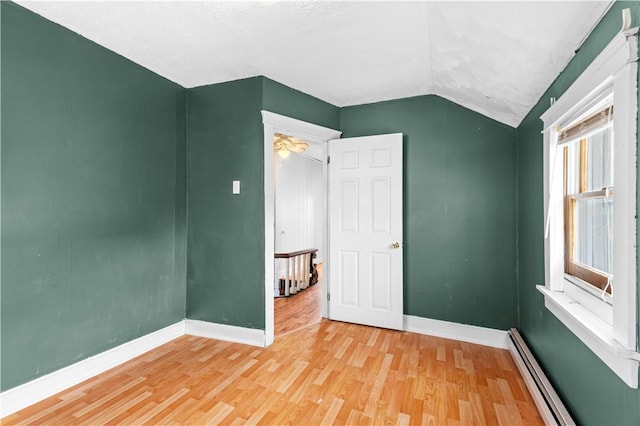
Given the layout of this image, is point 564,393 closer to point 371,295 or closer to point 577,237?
point 577,237

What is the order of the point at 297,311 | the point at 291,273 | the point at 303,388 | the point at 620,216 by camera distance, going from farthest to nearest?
the point at 291,273, the point at 297,311, the point at 303,388, the point at 620,216

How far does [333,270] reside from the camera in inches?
141

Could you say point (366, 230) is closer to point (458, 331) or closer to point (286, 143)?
point (458, 331)

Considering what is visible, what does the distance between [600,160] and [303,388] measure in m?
2.22

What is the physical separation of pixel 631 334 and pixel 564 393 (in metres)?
0.93

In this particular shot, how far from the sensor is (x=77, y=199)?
2.29m

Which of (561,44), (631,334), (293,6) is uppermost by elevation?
(293,6)

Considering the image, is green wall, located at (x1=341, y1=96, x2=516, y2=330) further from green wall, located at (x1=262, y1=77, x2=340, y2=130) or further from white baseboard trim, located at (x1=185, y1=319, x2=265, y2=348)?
white baseboard trim, located at (x1=185, y1=319, x2=265, y2=348)

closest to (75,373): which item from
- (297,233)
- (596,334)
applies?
(596,334)

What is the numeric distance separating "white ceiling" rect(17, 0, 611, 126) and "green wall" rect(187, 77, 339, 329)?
23cm

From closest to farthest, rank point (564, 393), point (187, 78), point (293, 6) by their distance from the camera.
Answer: point (564, 393), point (293, 6), point (187, 78)

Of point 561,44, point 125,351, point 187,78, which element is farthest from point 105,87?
point 561,44

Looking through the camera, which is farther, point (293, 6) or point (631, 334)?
point (293, 6)

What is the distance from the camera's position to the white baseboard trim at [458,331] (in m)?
2.94
